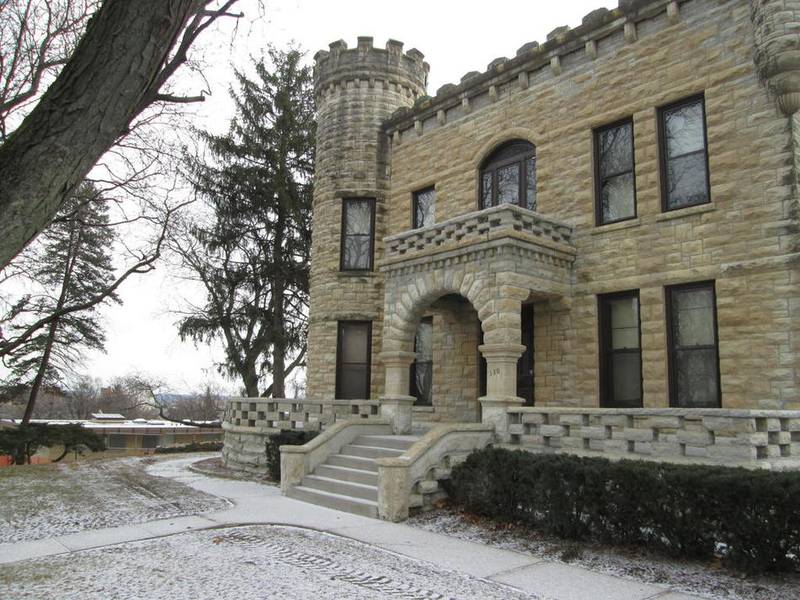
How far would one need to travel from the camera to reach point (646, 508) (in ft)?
23.4

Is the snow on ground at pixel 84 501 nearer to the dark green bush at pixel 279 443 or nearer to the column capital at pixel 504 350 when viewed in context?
the dark green bush at pixel 279 443

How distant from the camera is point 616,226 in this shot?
12.5 meters

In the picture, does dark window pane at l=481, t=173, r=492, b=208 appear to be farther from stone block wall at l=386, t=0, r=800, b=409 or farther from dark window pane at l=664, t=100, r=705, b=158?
dark window pane at l=664, t=100, r=705, b=158

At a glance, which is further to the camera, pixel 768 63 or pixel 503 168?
pixel 503 168

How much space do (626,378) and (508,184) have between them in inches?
208

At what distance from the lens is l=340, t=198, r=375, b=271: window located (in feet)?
57.6

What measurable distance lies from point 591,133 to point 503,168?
7.96 ft

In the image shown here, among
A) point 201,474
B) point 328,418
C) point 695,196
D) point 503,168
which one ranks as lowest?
point 201,474

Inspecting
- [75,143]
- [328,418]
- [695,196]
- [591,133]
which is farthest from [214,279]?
[75,143]

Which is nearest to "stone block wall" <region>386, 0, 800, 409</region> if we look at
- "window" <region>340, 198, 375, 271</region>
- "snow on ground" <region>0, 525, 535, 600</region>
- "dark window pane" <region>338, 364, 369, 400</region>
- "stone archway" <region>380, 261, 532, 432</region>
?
"stone archway" <region>380, 261, 532, 432</region>

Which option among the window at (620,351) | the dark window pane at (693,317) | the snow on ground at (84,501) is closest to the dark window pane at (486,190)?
the window at (620,351)

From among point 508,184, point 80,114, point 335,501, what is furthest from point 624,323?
point 80,114

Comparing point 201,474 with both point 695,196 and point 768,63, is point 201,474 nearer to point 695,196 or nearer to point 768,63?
point 695,196

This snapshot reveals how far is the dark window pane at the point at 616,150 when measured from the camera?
12797 millimetres
